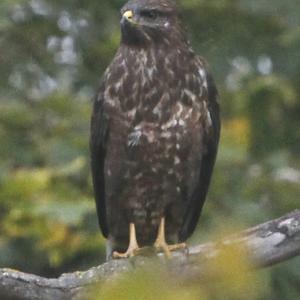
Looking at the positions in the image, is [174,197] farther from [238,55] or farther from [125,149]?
[238,55]

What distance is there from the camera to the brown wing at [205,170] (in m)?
4.96

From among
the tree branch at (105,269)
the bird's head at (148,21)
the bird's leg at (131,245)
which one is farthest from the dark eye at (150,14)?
the tree branch at (105,269)

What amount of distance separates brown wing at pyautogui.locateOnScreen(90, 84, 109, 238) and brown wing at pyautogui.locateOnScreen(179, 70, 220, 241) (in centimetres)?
38

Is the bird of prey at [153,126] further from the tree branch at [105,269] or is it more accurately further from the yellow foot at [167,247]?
the tree branch at [105,269]

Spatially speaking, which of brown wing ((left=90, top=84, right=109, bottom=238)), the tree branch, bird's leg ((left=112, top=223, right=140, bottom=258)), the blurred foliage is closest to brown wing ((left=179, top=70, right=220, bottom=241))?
the blurred foliage

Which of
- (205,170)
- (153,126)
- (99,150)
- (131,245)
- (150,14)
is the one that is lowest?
(131,245)

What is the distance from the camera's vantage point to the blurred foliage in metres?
5.71

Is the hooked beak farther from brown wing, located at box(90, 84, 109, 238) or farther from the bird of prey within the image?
brown wing, located at box(90, 84, 109, 238)

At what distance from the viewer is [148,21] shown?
195 inches

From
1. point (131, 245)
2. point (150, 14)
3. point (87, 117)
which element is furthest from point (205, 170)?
point (87, 117)

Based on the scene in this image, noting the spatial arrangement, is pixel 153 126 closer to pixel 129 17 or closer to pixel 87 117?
pixel 129 17

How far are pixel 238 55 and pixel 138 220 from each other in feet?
7.35

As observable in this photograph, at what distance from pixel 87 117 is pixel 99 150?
5.72 feet

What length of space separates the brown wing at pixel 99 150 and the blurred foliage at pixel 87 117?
43cm
